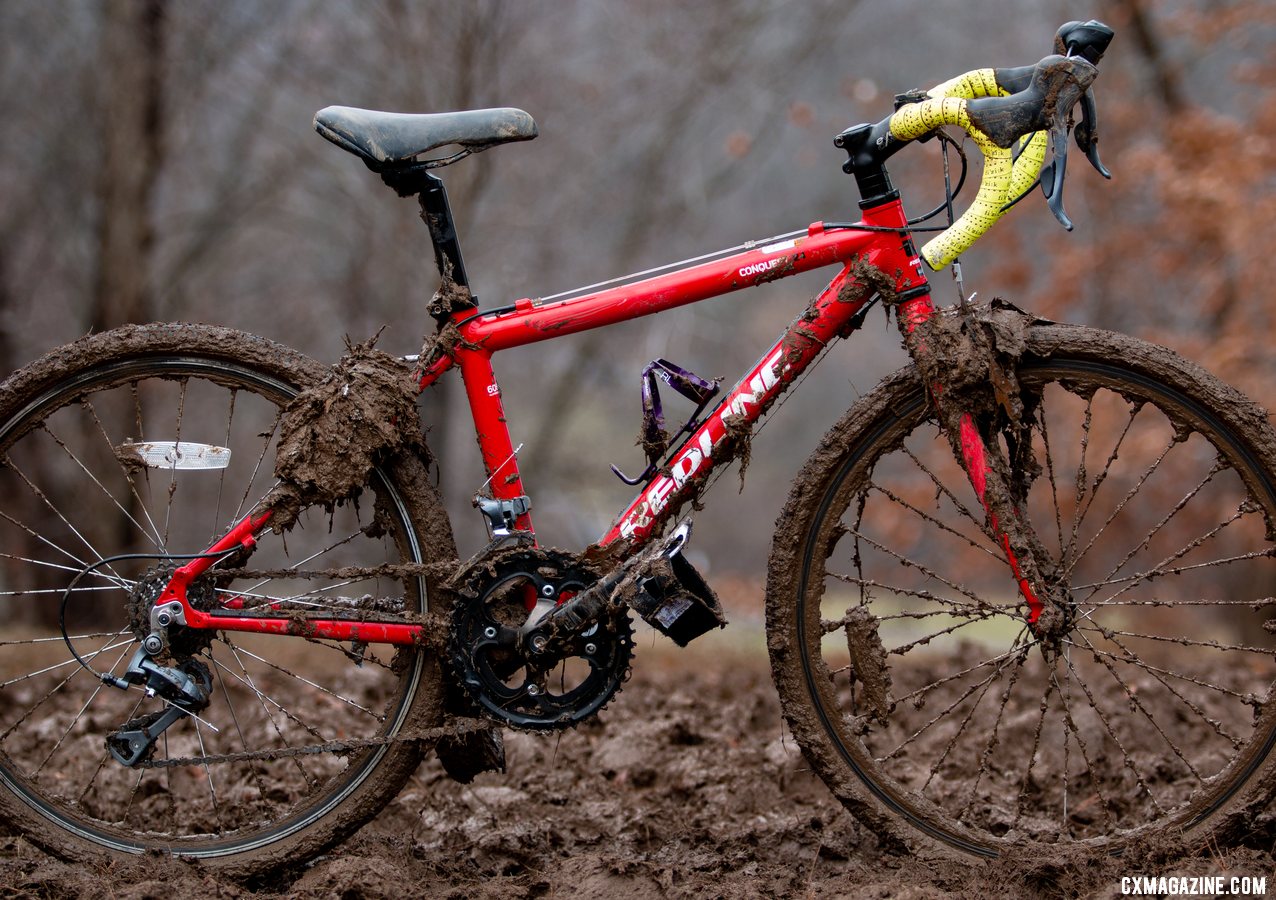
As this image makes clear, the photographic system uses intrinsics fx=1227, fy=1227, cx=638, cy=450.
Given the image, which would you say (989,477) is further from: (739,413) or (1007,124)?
(1007,124)

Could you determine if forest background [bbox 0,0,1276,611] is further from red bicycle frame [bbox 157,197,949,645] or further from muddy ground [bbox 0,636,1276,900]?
red bicycle frame [bbox 157,197,949,645]

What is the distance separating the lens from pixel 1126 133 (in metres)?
9.10

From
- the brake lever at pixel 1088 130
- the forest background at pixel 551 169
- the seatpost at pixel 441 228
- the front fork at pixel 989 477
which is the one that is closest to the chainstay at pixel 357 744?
the seatpost at pixel 441 228

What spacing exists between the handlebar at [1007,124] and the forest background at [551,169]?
19.2ft

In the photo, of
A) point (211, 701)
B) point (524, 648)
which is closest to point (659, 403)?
point (524, 648)

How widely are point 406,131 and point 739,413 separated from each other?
1095 mm

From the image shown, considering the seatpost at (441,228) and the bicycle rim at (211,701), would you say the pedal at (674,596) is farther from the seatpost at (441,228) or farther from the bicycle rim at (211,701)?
the seatpost at (441,228)

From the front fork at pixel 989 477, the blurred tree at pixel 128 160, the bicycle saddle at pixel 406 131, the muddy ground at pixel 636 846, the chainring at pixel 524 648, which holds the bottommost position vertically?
the muddy ground at pixel 636 846

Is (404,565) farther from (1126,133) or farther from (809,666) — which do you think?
(1126,133)

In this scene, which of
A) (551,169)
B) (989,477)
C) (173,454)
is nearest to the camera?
(989,477)

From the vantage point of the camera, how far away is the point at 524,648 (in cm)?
311

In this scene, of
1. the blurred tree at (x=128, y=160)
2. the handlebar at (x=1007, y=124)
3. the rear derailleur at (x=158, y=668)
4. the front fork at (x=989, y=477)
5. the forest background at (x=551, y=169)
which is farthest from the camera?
the forest background at (x=551, y=169)

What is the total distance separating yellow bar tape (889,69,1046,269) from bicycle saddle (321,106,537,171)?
0.98m

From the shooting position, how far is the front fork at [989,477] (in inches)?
118
